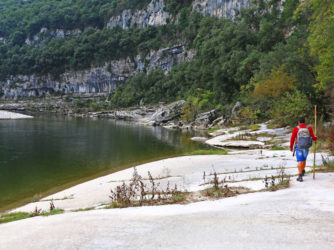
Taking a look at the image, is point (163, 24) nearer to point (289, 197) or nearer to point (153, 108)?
point (153, 108)

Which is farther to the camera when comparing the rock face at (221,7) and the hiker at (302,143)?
the rock face at (221,7)

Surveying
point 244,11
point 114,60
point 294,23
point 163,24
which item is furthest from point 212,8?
point 114,60

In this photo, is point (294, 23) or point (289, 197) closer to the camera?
point (289, 197)

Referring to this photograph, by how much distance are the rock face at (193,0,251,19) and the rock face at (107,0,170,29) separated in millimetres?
28435

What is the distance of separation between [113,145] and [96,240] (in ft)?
92.1

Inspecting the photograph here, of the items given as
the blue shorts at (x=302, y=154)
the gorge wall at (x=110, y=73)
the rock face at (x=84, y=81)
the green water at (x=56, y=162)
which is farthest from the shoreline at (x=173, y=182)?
the rock face at (x=84, y=81)

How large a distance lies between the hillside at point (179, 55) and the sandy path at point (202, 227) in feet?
45.6

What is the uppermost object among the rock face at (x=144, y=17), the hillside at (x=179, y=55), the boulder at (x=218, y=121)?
the rock face at (x=144, y=17)

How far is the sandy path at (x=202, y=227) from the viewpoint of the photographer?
468 cm

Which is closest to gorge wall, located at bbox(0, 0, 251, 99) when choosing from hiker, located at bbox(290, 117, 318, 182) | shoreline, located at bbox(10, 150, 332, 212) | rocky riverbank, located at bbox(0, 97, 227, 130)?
rocky riverbank, located at bbox(0, 97, 227, 130)

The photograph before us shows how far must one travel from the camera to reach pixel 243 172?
13.0 metres

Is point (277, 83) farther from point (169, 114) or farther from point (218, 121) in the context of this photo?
point (169, 114)

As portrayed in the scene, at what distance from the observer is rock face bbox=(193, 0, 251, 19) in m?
96.9

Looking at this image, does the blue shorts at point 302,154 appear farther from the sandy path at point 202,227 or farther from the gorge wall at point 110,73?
the gorge wall at point 110,73
